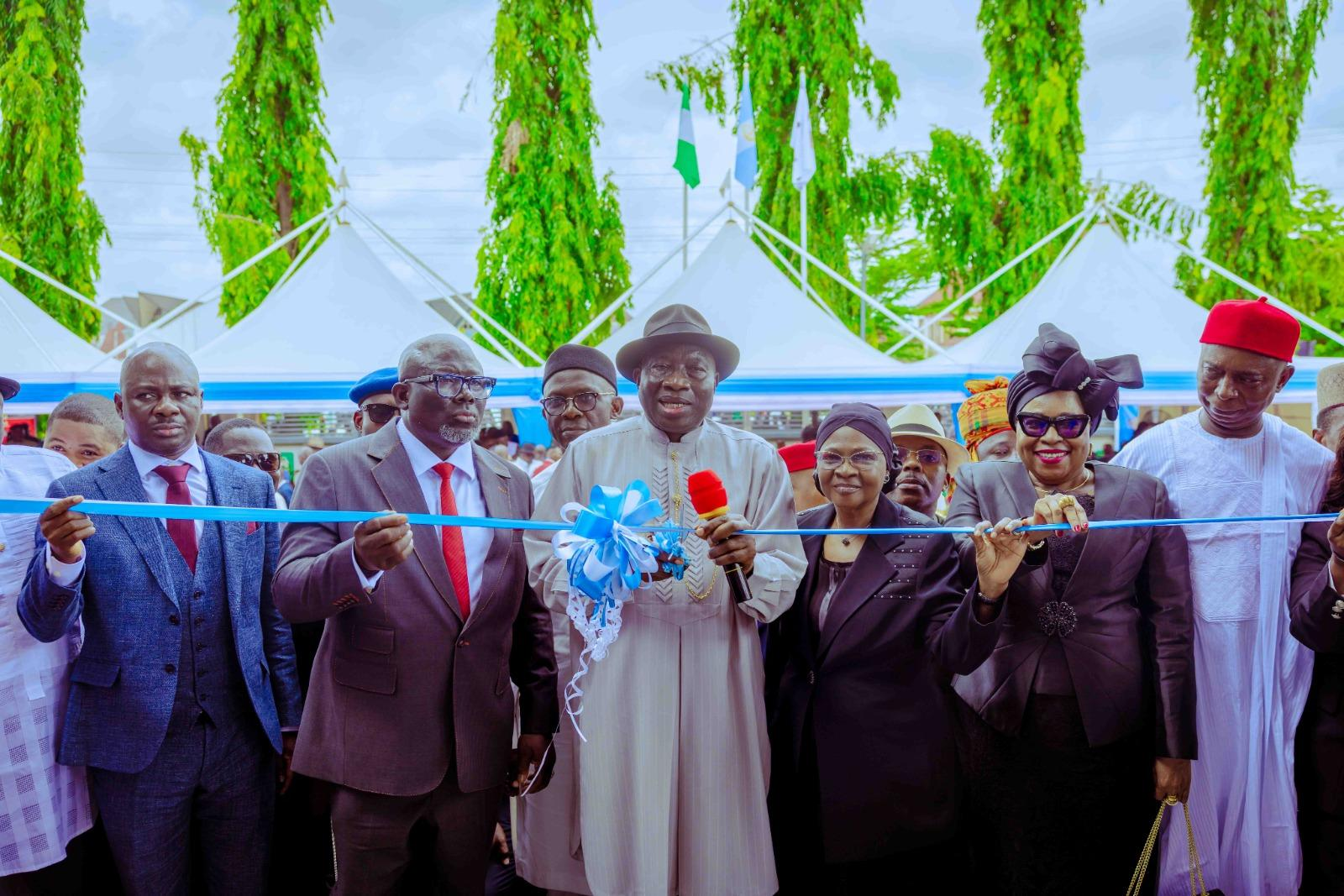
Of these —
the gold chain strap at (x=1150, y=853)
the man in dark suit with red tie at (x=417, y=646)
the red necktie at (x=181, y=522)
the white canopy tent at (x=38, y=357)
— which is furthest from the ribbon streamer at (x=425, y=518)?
the white canopy tent at (x=38, y=357)

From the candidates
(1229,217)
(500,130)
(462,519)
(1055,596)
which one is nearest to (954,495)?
(1055,596)

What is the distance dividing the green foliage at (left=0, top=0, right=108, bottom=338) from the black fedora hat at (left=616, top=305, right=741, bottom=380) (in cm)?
1712

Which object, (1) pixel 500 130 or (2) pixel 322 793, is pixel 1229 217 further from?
(2) pixel 322 793

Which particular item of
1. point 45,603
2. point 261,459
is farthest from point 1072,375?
point 261,459

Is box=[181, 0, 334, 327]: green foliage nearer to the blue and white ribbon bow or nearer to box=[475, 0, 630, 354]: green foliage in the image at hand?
box=[475, 0, 630, 354]: green foliage

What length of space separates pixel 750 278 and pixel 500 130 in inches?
370

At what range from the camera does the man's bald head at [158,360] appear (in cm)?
310

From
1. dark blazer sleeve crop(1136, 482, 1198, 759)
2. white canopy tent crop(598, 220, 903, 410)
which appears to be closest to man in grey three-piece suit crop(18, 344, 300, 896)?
dark blazer sleeve crop(1136, 482, 1198, 759)

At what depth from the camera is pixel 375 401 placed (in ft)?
15.6

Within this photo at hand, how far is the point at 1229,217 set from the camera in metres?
17.9

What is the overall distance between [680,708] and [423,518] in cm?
98

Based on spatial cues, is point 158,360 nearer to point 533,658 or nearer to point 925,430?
point 533,658

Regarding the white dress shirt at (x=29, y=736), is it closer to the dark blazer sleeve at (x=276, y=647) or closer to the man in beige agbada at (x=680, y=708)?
the dark blazer sleeve at (x=276, y=647)

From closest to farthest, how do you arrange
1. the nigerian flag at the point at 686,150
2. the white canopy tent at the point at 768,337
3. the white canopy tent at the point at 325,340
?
the white canopy tent at the point at 325,340 < the white canopy tent at the point at 768,337 < the nigerian flag at the point at 686,150
